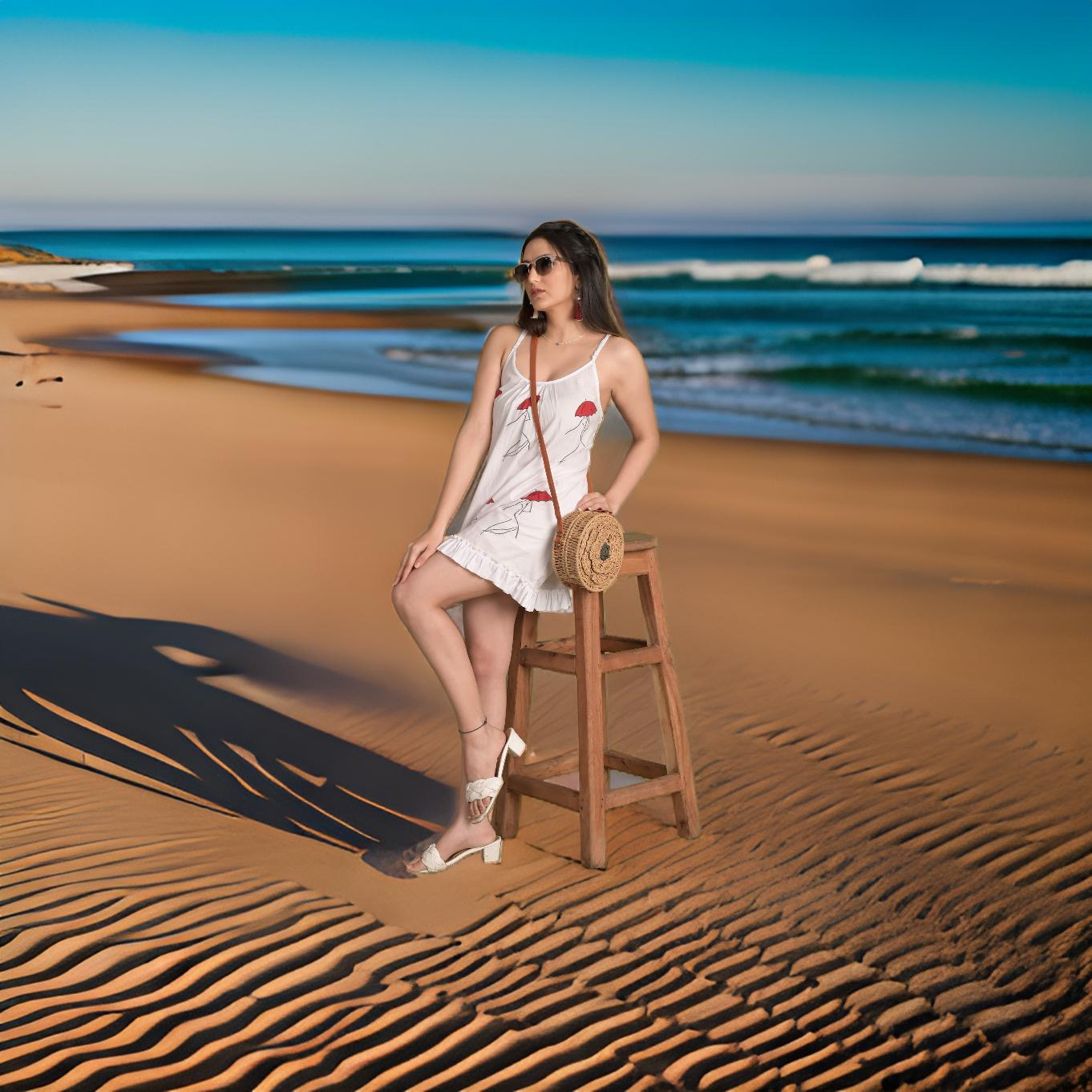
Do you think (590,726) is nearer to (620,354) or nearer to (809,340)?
(620,354)

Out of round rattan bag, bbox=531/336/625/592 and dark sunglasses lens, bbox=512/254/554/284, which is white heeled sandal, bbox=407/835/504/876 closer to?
round rattan bag, bbox=531/336/625/592

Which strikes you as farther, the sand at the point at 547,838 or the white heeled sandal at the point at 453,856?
the white heeled sandal at the point at 453,856

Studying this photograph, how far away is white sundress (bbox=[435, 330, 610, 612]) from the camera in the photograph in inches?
165

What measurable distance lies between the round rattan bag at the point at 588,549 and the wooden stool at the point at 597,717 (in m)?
0.10

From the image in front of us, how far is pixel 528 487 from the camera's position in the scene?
13.8ft

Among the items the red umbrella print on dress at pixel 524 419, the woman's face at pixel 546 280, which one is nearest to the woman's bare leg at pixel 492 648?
the red umbrella print on dress at pixel 524 419

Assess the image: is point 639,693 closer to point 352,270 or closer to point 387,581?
point 387,581

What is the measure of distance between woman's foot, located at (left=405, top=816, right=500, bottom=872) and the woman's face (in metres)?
1.45

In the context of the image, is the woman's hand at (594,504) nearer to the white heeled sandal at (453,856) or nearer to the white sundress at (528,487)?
the white sundress at (528,487)

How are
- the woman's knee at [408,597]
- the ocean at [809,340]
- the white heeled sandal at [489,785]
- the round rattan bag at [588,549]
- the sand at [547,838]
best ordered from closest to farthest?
1. the sand at [547,838]
2. the round rattan bag at [588,549]
3. the woman's knee at [408,597]
4. the white heeled sandal at [489,785]
5. the ocean at [809,340]

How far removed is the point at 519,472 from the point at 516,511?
4.9 inches

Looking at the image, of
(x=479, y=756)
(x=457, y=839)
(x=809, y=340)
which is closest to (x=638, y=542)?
(x=479, y=756)

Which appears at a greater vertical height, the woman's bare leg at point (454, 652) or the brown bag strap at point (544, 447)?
the brown bag strap at point (544, 447)

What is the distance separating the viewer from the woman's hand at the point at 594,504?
4164 mm
